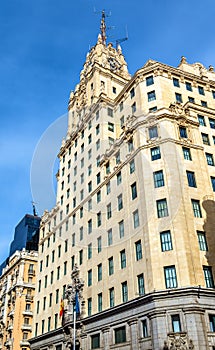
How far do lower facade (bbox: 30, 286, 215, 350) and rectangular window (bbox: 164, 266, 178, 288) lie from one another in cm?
116

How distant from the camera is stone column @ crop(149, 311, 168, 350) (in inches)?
1153

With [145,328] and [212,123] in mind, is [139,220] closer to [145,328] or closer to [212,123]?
[145,328]

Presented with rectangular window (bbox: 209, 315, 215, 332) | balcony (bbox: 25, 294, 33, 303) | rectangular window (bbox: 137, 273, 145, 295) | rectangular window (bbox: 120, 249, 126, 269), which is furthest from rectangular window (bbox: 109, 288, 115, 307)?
balcony (bbox: 25, 294, 33, 303)

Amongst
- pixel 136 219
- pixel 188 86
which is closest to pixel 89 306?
pixel 136 219

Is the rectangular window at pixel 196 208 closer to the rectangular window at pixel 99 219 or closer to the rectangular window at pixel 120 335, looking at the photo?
the rectangular window at pixel 120 335

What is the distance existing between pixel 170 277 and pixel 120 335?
A: 8.54m

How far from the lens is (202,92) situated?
50.7 meters

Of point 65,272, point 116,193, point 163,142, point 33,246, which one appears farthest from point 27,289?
point 163,142

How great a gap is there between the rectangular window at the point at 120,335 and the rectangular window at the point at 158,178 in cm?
1524

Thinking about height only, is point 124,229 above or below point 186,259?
above

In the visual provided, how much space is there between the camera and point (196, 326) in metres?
29.0

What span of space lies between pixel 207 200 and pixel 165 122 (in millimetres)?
10915

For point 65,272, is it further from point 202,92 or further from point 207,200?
point 202,92

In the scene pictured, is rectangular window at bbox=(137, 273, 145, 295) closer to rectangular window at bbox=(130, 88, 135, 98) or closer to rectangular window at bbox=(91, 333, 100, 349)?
rectangular window at bbox=(91, 333, 100, 349)
